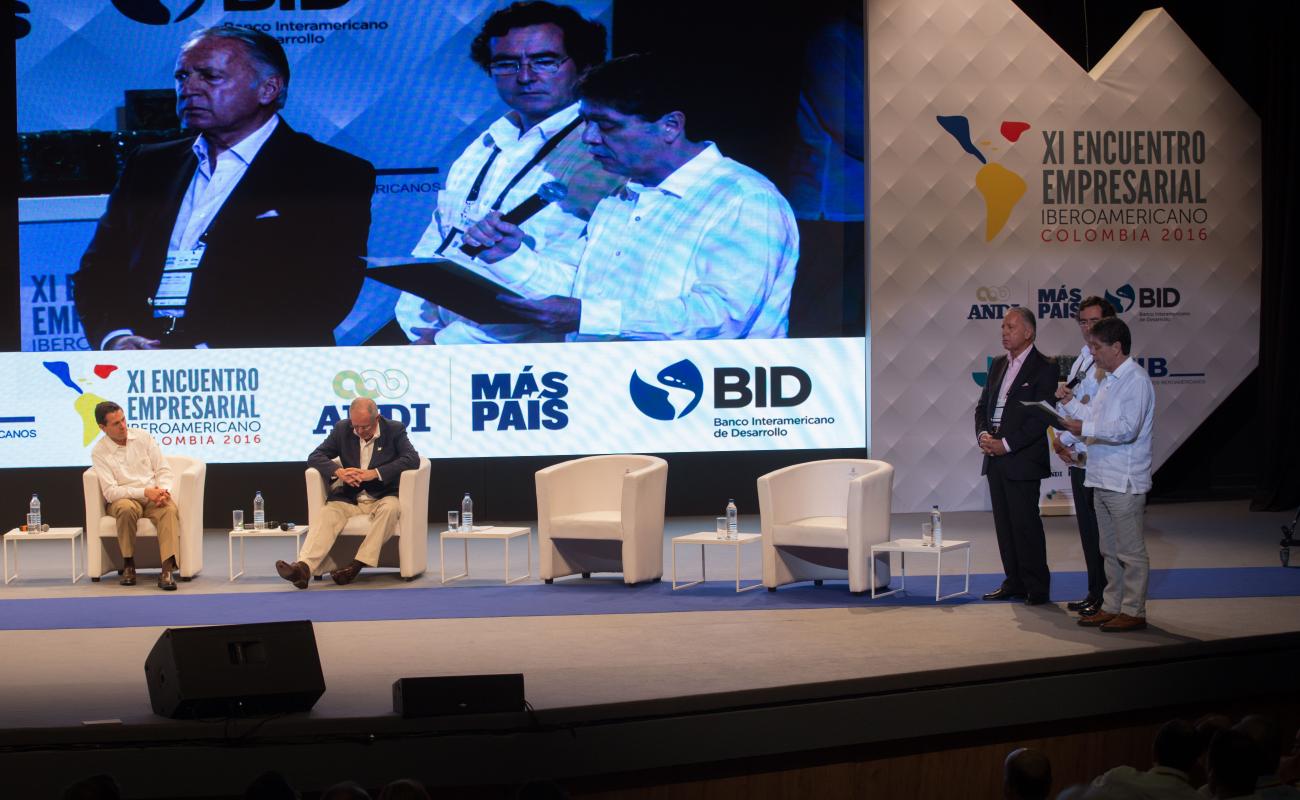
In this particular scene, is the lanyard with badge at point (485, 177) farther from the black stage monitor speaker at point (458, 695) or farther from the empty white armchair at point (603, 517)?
the black stage monitor speaker at point (458, 695)

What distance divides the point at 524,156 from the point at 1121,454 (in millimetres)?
5631

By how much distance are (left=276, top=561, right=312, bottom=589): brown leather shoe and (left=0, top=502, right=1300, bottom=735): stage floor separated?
0.23 feet

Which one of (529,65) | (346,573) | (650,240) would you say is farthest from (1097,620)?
(529,65)

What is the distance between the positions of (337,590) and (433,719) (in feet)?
10.8

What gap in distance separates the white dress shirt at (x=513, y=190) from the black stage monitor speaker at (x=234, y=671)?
586 cm

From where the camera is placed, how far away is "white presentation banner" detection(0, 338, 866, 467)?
32.5 ft

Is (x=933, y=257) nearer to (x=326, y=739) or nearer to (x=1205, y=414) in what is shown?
(x=1205, y=414)

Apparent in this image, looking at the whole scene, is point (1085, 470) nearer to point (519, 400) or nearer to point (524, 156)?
point (519, 400)

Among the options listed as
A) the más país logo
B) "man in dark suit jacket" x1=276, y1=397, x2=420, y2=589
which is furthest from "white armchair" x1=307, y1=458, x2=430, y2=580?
the más país logo

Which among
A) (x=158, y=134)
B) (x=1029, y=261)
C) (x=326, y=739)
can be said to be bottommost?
(x=326, y=739)

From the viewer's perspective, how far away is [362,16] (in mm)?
10008

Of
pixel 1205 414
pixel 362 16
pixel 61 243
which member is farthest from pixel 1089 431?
pixel 61 243

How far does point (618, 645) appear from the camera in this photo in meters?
5.57

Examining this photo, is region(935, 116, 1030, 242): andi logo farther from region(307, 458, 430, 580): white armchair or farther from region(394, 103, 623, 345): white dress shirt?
region(307, 458, 430, 580): white armchair
